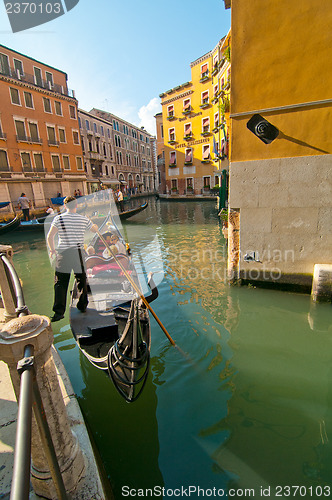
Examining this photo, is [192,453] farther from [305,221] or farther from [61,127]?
[61,127]

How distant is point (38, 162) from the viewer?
17.1m

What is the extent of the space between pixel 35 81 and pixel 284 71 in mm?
19143

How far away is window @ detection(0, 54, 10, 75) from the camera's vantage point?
1516cm

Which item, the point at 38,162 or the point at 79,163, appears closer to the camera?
the point at 38,162

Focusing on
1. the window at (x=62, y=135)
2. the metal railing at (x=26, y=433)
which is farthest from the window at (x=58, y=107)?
the metal railing at (x=26, y=433)

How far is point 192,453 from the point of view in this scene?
5.85 ft

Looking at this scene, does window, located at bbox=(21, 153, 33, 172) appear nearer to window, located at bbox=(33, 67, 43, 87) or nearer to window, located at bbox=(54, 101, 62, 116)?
window, located at bbox=(54, 101, 62, 116)

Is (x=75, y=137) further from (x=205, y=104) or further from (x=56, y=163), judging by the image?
(x=205, y=104)

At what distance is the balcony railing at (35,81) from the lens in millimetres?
15523

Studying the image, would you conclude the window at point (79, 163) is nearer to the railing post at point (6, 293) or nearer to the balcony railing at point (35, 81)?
the balcony railing at point (35, 81)

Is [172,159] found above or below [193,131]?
below

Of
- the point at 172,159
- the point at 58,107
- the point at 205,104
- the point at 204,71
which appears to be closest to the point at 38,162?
the point at 58,107

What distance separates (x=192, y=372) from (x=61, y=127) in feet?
68.0

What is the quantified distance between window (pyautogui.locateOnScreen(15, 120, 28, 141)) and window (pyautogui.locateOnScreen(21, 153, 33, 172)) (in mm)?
953
